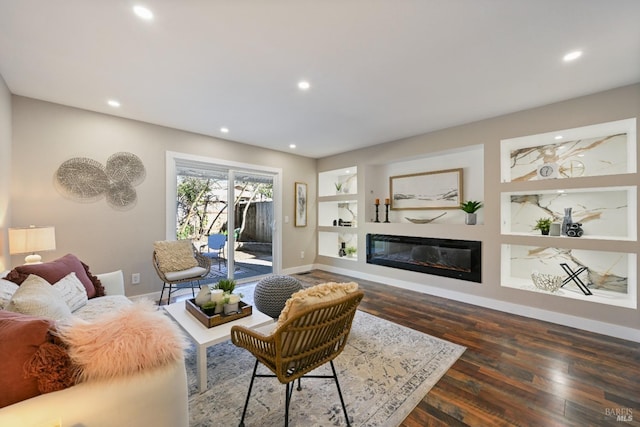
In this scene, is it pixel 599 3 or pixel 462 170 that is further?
pixel 462 170

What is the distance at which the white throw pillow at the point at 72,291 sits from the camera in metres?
1.90

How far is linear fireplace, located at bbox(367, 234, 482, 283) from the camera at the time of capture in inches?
142

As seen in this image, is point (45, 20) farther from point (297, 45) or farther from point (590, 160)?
point (590, 160)

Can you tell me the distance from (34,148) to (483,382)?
500 cm

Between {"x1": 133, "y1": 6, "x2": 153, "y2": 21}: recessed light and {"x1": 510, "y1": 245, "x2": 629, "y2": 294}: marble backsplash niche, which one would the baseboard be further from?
{"x1": 133, "y1": 6, "x2": 153, "y2": 21}: recessed light

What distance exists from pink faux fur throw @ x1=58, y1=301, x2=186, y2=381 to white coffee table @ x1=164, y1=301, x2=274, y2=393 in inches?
27.9

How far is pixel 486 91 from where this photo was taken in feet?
8.87

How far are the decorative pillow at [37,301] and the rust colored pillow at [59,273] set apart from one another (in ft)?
1.65

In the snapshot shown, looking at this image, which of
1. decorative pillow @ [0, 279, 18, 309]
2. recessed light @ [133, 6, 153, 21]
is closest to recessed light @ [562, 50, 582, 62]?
recessed light @ [133, 6, 153, 21]

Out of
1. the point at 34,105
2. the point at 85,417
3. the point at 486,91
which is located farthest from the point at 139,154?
the point at 486,91

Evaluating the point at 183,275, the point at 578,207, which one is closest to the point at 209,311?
the point at 183,275

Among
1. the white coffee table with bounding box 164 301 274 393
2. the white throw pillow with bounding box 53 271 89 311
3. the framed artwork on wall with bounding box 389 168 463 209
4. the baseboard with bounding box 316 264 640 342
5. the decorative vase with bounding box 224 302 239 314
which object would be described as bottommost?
the baseboard with bounding box 316 264 640 342

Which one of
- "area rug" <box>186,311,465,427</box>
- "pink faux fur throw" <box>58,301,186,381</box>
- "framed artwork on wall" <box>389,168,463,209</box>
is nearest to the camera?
"pink faux fur throw" <box>58,301,186,381</box>

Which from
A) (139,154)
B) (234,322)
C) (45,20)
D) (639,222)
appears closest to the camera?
(45,20)
